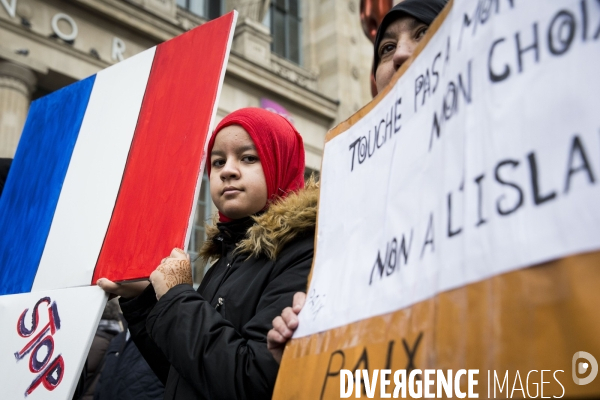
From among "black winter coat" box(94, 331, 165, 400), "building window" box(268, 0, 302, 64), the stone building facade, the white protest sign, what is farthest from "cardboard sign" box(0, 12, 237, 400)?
"building window" box(268, 0, 302, 64)

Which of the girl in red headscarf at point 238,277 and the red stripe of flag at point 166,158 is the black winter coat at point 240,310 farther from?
the red stripe of flag at point 166,158

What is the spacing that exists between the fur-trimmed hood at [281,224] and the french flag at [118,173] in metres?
0.22

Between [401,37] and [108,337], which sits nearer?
[401,37]

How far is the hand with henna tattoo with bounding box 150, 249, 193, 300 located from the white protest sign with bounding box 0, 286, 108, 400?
9.6 inches

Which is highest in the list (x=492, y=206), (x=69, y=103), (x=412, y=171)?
(x=69, y=103)

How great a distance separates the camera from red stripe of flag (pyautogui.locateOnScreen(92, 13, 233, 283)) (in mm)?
1638

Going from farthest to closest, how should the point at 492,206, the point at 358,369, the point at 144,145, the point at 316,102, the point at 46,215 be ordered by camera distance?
1. the point at 316,102
2. the point at 46,215
3. the point at 144,145
4. the point at 358,369
5. the point at 492,206

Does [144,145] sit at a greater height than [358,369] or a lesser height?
greater

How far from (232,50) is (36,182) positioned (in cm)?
666

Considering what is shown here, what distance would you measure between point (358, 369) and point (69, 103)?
75.1 inches

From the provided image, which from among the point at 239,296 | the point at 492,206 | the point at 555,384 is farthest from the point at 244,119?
the point at 555,384

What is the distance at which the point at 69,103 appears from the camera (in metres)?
2.32

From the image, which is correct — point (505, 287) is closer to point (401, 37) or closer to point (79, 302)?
point (401, 37)

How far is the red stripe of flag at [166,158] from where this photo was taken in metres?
1.64
